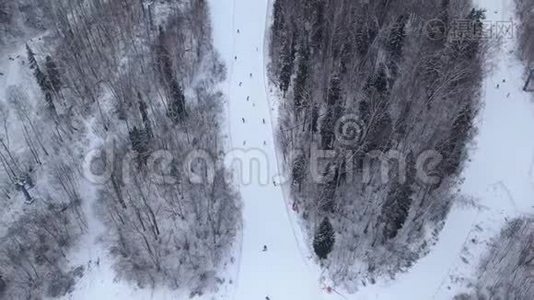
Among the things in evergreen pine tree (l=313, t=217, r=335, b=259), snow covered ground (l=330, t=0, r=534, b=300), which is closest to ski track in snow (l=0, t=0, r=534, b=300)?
snow covered ground (l=330, t=0, r=534, b=300)

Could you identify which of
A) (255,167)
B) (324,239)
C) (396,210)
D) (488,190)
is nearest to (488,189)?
(488,190)

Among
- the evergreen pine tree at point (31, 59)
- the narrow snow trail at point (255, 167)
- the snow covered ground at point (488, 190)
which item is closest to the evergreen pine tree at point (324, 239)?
the narrow snow trail at point (255, 167)

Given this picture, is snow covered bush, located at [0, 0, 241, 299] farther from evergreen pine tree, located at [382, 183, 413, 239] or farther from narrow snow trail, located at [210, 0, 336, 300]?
evergreen pine tree, located at [382, 183, 413, 239]

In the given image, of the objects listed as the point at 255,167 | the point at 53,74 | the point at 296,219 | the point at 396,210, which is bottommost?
the point at 296,219

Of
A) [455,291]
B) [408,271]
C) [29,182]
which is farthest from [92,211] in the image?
[455,291]

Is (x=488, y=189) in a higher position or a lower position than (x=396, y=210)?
lower

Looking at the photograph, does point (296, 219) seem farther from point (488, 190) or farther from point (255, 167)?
point (488, 190)
